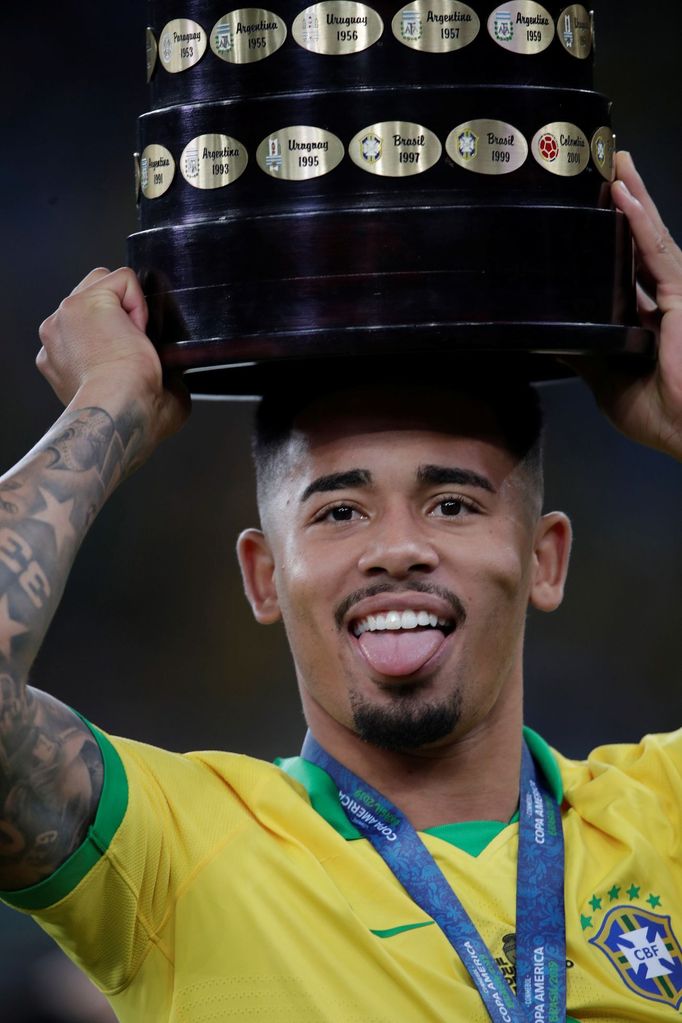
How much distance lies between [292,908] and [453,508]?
0.57 m

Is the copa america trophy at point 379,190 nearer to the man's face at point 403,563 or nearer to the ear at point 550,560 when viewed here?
the man's face at point 403,563

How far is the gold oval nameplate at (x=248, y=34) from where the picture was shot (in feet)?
6.62

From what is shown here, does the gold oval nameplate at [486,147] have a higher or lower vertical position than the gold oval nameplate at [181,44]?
lower

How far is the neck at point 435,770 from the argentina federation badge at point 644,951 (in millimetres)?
234

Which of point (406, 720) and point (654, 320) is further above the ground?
point (654, 320)

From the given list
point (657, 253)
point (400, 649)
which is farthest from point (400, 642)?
point (657, 253)

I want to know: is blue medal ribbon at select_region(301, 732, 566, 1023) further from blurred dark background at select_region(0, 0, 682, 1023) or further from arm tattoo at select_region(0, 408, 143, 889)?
blurred dark background at select_region(0, 0, 682, 1023)

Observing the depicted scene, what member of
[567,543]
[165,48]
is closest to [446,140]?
[165,48]

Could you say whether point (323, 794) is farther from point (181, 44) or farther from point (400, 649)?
point (181, 44)

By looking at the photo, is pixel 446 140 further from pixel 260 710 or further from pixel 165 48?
pixel 260 710

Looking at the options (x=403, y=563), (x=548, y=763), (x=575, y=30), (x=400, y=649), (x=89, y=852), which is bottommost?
(x=548, y=763)

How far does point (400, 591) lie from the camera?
7.06ft

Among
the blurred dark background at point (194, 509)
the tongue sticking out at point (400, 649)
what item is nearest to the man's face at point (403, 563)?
the tongue sticking out at point (400, 649)

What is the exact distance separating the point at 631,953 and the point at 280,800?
50 centimetres
